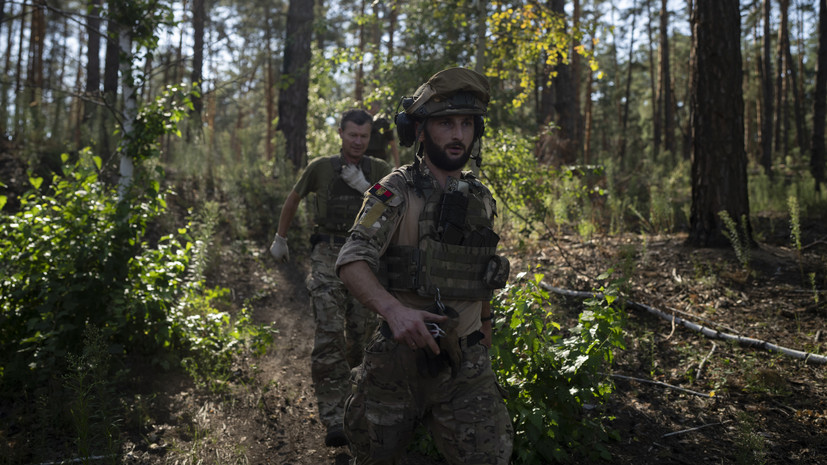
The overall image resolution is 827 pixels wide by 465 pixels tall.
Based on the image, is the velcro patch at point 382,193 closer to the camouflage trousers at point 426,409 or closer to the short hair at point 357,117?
the camouflage trousers at point 426,409

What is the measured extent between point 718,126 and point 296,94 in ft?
30.0

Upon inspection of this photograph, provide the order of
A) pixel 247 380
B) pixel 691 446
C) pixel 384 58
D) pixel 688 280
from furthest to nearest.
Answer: pixel 384 58, pixel 688 280, pixel 247 380, pixel 691 446

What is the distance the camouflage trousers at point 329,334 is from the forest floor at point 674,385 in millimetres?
337

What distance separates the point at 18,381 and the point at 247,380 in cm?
185

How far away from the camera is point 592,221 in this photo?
8.82 m

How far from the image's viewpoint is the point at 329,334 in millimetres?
4473

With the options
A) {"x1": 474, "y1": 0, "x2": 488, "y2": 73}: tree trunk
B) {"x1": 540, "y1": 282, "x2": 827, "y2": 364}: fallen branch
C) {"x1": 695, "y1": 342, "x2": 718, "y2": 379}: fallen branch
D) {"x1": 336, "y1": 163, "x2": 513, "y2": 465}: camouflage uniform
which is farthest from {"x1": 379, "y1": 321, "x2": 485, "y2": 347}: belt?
{"x1": 474, "y1": 0, "x2": 488, "y2": 73}: tree trunk

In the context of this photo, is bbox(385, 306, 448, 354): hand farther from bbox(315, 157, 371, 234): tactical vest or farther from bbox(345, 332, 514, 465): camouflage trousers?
bbox(315, 157, 371, 234): tactical vest

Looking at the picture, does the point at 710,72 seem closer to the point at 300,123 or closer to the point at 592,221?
the point at 592,221

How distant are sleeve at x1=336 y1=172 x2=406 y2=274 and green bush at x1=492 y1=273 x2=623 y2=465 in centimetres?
134

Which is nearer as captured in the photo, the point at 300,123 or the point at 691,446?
the point at 691,446

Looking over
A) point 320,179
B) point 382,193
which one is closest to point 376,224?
point 382,193

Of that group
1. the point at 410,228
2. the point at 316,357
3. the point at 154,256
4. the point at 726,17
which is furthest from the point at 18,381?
the point at 726,17

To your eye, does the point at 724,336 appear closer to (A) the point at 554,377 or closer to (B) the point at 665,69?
(A) the point at 554,377
